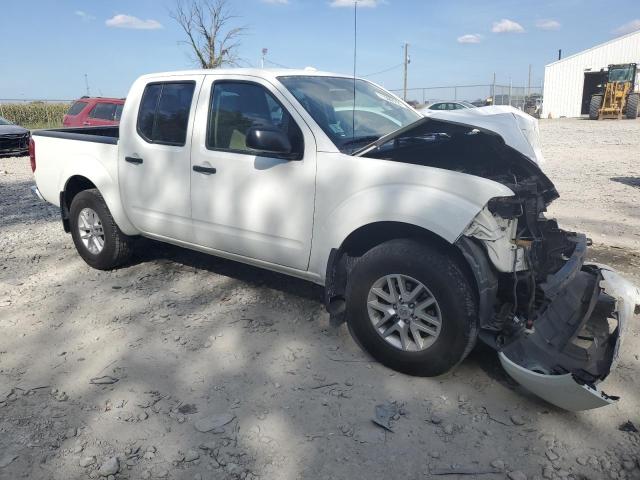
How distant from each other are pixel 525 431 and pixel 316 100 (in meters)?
2.56

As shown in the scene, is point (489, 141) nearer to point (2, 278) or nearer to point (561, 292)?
point (561, 292)

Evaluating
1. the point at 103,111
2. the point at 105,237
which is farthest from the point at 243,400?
the point at 103,111

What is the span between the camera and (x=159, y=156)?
435cm

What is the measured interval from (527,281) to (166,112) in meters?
3.15

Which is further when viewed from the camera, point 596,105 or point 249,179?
point 596,105

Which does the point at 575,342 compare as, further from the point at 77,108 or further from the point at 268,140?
the point at 77,108

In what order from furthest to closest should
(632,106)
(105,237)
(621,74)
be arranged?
(621,74) < (632,106) < (105,237)

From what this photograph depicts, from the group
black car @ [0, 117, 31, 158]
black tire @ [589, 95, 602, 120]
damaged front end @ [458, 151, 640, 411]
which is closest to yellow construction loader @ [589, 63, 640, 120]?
black tire @ [589, 95, 602, 120]

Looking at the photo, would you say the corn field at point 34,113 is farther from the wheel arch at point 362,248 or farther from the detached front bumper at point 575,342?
the detached front bumper at point 575,342

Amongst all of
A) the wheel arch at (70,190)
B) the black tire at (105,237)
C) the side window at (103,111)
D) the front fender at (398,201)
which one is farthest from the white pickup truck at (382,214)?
the side window at (103,111)

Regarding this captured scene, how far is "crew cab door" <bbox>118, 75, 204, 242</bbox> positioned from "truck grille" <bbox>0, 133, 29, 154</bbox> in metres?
13.4

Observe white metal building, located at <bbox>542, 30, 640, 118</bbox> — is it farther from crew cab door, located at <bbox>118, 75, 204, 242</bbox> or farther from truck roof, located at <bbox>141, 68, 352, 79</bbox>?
crew cab door, located at <bbox>118, 75, 204, 242</bbox>

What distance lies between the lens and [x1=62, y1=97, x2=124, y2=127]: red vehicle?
1419 cm

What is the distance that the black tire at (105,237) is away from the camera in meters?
5.01
